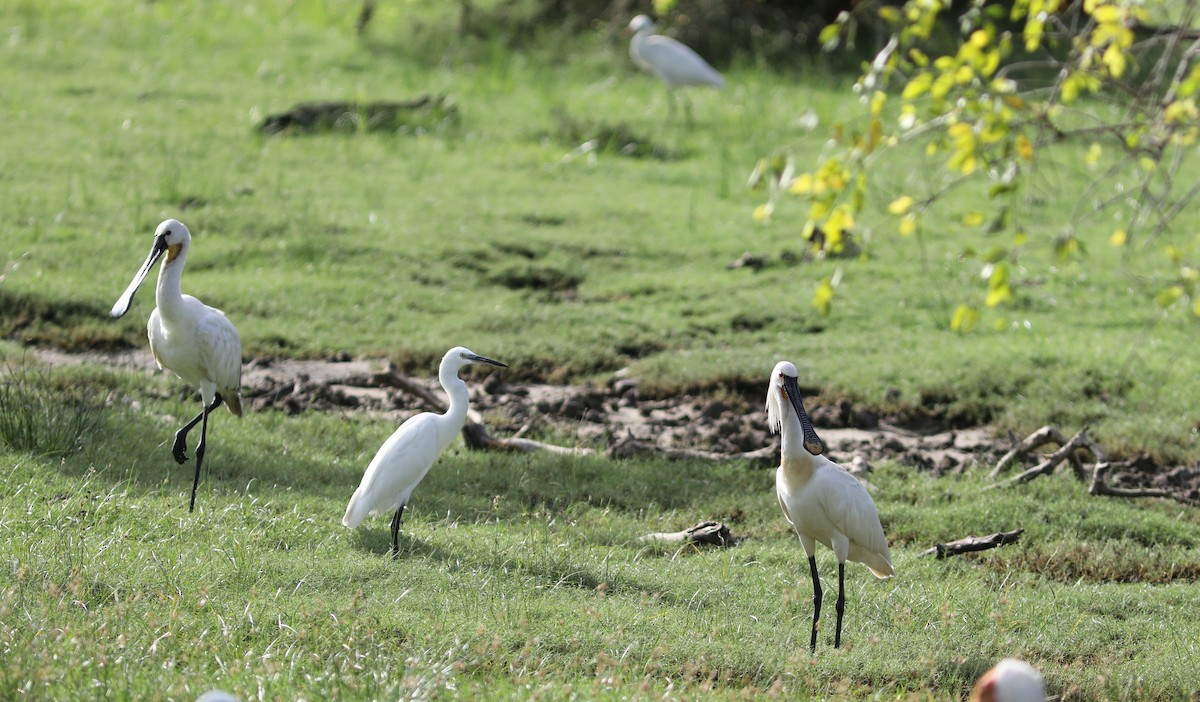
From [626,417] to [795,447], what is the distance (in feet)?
11.3

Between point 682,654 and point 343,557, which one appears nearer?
point 682,654

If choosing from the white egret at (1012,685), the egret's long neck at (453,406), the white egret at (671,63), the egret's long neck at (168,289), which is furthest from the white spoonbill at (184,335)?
the white egret at (671,63)

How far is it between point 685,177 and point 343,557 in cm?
938

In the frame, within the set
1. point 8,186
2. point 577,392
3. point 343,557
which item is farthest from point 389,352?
point 8,186

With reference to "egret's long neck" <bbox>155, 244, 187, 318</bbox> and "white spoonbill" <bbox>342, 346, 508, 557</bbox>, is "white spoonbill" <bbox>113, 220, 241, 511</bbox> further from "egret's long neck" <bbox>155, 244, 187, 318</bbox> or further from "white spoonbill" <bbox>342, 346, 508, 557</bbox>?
"white spoonbill" <bbox>342, 346, 508, 557</bbox>

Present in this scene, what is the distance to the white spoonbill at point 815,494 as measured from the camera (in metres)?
5.60

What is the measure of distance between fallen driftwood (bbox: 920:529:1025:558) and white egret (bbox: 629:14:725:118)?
403 inches

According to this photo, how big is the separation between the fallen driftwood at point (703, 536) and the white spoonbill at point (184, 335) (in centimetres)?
247

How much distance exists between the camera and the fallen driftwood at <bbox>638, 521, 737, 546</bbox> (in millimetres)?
6773

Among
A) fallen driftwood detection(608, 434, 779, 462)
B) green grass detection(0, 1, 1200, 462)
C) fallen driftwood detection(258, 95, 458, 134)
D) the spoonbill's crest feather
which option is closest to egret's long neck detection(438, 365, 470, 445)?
fallen driftwood detection(608, 434, 779, 462)

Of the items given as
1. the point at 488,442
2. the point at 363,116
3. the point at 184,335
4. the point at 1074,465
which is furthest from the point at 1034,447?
the point at 363,116

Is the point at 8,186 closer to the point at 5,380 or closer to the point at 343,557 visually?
the point at 5,380

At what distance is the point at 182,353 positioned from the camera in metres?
7.19

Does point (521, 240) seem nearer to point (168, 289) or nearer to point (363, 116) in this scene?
point (363, 116)
